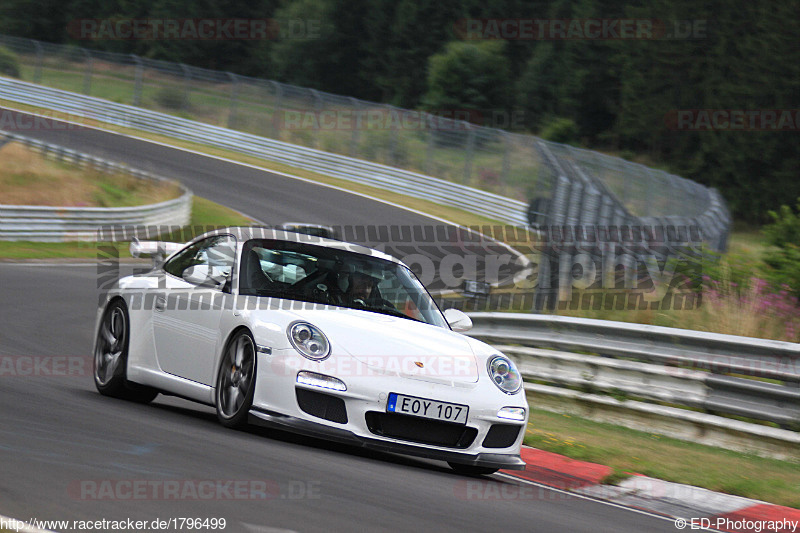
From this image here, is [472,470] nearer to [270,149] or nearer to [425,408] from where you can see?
[425,408]

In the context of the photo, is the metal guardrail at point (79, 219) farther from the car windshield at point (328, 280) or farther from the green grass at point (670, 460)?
the car windshield at point (328, 280)

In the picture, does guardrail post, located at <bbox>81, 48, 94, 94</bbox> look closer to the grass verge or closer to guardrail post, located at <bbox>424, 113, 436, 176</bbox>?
guardrail post, located at <bbox>424, 113, 436, 176</bbox>

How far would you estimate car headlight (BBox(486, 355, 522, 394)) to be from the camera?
678 cm

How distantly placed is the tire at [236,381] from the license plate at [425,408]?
0.84 meters

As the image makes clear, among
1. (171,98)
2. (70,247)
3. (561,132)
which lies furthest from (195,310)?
(561,132)

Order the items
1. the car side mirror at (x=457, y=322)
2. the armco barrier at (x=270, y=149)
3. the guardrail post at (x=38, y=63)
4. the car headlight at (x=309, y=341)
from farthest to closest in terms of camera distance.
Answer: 1. the guardrail post at (x=38, y=63)
2. the armco barrier at (x=270, y=149)
3. the car side mirror at (x=457, y=322)
4. the car headlight at (x=309, y=341)

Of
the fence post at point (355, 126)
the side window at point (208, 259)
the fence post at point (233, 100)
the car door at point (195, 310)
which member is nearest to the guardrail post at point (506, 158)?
the fence post at point (355, 126)

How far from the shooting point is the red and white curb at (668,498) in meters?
6.12

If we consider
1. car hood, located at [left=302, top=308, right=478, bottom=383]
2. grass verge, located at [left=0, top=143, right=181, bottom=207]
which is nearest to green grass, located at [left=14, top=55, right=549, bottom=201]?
grass verge, located at [left=0, top=143, right=181, bottom=207]

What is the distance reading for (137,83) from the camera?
133ft

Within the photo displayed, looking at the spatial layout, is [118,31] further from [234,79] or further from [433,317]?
[433,317]

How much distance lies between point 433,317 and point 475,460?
56.4 inches

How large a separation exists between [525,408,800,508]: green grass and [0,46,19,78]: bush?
35.2 metres

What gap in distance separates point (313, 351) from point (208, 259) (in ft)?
5.49
